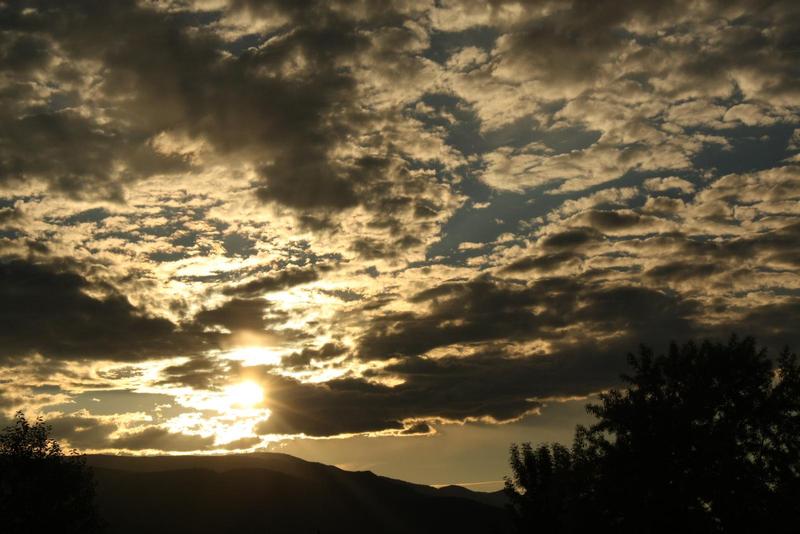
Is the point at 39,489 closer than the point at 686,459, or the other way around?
the point at 686,459

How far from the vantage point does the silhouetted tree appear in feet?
206

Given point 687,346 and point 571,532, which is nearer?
point 571,532

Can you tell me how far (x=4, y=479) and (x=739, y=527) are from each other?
2500 inches

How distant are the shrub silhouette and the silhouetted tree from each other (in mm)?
44772

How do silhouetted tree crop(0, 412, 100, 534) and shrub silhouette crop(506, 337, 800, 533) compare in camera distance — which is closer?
shrub silhouette crop(506, 337, 800, 533)

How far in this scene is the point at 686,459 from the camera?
4066 centimetres

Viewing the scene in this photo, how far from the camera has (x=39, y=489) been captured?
64688 mm

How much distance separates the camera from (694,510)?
39562mm

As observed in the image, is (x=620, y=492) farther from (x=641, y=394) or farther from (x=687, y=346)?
(x=687, y=346)

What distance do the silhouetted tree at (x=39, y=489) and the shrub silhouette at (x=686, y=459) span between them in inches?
1763

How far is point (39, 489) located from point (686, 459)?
191ft

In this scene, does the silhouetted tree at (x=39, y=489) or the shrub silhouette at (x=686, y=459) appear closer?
the shrub silhouette at (x=686, y=459)

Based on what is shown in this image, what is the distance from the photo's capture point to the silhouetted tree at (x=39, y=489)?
62688mm

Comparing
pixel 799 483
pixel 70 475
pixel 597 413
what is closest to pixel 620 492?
pixel 597 413
